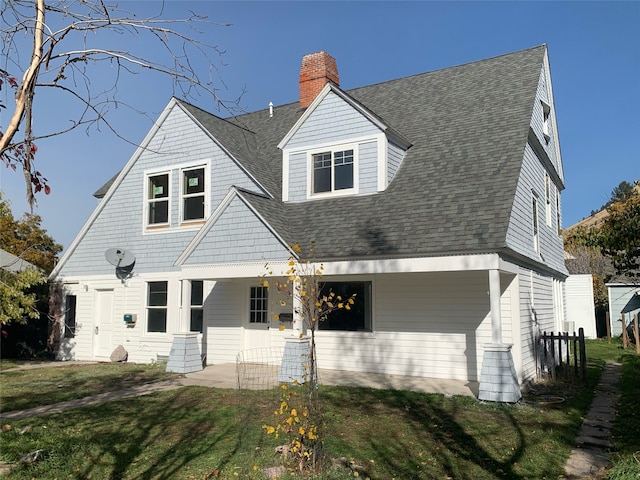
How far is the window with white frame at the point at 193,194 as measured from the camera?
15.6 metres

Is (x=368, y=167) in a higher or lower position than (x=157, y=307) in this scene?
higher

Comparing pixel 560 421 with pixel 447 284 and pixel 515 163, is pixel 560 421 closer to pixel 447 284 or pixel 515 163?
pixel 447 284

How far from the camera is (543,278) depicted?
14.9 metres

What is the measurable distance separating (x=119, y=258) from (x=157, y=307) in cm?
206

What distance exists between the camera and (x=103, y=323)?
1683 centimetres

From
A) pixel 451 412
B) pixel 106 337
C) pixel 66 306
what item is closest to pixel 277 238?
pixel 451 412

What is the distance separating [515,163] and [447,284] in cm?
325

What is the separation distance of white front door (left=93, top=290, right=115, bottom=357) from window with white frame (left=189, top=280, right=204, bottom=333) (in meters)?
3.05

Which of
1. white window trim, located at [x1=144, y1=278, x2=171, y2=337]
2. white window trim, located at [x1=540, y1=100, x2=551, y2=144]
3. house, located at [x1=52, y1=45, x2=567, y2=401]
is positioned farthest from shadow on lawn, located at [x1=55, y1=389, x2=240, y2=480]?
white window trim, located at [x1=540, y1=100, x2=551, y2=144]

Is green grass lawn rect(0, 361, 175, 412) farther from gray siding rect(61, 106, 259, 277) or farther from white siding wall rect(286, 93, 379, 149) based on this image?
white siding wall rect(286, 93, 379, 149)

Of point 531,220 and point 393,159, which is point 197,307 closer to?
point 393,159

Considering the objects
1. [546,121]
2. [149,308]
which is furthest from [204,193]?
[546,121]

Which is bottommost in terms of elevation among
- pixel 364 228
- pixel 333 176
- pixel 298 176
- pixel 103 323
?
pixel 103 323

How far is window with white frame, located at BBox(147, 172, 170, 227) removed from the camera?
16.2m
